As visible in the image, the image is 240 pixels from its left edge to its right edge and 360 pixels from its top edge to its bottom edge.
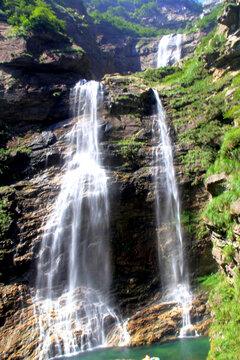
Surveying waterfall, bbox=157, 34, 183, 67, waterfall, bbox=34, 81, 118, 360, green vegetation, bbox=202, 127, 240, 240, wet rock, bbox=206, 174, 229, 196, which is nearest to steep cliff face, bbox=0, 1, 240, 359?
wet rock, bbox=206, 174, 229, 196

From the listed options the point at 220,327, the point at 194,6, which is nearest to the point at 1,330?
the point at 220,327

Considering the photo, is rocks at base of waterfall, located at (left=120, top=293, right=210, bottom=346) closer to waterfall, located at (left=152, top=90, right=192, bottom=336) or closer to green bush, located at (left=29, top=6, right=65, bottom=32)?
waterfall, located at (left=152, top=90, right=192, bottom=336)

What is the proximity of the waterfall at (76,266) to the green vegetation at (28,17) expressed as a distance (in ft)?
40.5

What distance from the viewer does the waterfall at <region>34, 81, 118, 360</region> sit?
9891mm

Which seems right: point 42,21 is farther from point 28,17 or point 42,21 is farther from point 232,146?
point 232,146

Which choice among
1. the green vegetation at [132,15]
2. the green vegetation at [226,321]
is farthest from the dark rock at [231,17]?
the green vegetation at [132,15]

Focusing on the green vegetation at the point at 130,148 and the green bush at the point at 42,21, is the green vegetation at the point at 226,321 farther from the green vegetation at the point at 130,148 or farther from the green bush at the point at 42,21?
the green bush at the point at 42,21

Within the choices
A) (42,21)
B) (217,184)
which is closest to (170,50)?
(42,21)

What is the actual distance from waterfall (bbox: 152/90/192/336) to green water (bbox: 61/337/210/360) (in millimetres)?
855

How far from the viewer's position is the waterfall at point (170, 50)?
28.7 meters

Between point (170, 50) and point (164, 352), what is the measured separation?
3026 centimetres

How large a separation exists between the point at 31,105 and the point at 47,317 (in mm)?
13216

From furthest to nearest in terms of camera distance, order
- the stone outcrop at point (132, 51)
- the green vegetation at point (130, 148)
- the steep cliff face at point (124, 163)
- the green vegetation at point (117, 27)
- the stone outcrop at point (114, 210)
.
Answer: the green vegetation at point (117, 27), the stone outcrop at point (132, 51), the green vegetation at point (130, 148), the stone outcrop at point (114, 210), the steep cliff face at point (124, 163)

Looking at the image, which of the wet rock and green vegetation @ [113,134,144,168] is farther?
green vegetation @ [113,134,144,168]
